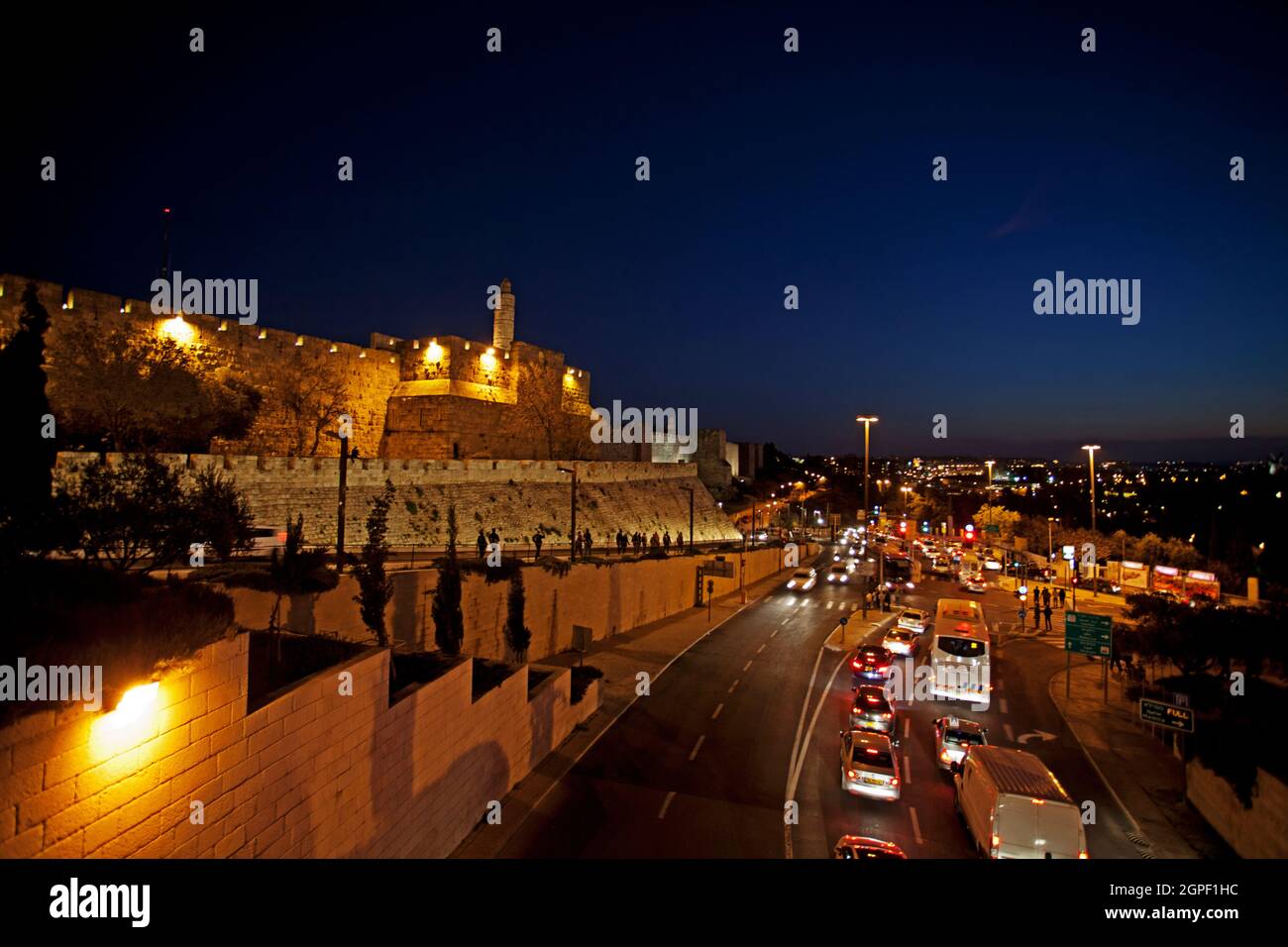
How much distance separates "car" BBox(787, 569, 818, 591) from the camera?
41.0 m

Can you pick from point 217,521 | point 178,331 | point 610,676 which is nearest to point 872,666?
point 610,676

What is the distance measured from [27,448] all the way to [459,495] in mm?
19721

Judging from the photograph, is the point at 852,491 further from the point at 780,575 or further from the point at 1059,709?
the point at 1059,709

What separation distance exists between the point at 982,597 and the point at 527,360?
3360 centimetres

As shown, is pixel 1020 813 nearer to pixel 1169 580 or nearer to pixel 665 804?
pixel 665 804

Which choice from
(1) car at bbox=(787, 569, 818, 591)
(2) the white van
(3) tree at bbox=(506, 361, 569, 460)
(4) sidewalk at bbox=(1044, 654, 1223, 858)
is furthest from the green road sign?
(3) tree at bbox=(506, 361, 569, 460)

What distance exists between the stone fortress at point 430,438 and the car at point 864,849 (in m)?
20.6

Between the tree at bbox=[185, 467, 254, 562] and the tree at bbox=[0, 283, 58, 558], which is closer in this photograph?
the tree at bbox=[0, 283, 58, 558]

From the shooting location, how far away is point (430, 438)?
128 feet

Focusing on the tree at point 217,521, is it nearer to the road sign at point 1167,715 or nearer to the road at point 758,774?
the road at point 758,774

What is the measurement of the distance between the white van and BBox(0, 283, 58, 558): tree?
1410 centimetres

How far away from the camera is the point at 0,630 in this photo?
3.91 metres

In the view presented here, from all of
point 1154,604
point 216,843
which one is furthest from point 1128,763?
point 216,843

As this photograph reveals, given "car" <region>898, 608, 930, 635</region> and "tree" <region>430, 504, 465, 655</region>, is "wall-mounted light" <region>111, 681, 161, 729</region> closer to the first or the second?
"tree" <region>430, 504, 465, 655</region>
